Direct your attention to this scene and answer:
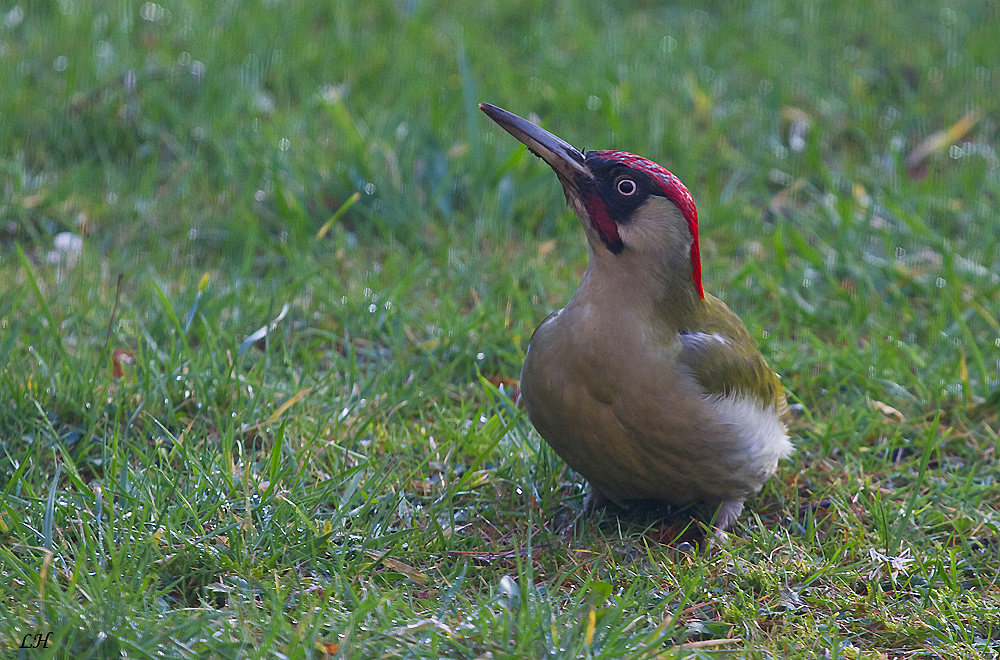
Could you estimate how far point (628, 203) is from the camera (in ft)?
9.17

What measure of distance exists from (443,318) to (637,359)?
3.82 ft

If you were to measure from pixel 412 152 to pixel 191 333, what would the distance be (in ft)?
4.13

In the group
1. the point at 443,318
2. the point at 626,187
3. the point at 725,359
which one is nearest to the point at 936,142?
the point at 443,318

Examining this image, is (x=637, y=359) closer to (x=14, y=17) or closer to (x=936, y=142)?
(x=936, y=142)

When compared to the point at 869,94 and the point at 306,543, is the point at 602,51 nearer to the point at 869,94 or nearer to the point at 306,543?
the point at 869,94

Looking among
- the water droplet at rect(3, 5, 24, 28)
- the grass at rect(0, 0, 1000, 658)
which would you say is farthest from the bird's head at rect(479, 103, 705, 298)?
the water droplet at rect(3, 5, 24, 28)

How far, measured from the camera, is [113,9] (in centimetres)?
536

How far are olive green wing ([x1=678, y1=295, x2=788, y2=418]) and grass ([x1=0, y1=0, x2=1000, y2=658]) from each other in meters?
0.36

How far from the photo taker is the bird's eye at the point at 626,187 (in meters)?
2.79

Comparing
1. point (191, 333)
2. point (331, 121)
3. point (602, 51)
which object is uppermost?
point (602, 51)

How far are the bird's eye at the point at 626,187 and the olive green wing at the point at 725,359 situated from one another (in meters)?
0.37

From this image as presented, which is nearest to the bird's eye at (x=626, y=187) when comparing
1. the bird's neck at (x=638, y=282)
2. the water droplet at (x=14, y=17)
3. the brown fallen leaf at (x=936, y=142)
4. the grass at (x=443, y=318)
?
the bird's neck at (x=638, y=282)

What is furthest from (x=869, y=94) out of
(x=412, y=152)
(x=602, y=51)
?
(x=412, y=152)

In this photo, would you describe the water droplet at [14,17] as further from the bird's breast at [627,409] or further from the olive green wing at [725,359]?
the olive green wing at [725,359]
